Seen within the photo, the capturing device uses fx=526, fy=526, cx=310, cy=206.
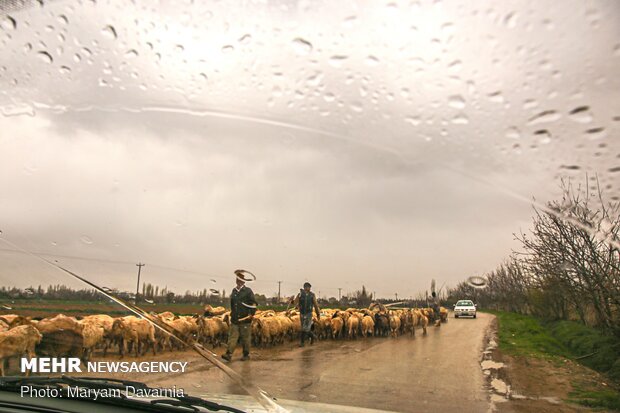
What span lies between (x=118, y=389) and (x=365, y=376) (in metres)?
4.29

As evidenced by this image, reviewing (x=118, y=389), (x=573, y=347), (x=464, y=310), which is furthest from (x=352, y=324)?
(x=118, y=389)

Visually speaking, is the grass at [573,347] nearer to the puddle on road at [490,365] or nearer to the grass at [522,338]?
the grass at [522,338]

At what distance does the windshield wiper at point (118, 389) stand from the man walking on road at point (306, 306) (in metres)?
2.97

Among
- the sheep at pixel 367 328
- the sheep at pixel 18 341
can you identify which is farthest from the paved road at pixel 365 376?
the sheep at pixel 367 328

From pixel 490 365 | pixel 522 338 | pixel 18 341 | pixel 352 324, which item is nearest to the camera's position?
pixel 18 341

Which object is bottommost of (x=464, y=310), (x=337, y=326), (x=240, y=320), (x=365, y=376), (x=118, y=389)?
(x=365, y=376)

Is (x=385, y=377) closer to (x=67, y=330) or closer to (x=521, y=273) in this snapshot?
(x=67, y=330)

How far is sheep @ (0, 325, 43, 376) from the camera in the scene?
184 inches

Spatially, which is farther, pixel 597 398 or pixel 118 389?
pixel 597 398

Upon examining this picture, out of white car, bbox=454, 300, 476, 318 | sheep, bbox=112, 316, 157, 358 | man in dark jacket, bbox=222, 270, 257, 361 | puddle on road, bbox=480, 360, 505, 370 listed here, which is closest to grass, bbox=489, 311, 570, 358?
white car, bbox=454, 300, 476, 318

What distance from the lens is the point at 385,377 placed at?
6.93 metres

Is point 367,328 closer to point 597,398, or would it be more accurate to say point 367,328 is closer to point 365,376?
point 365,376

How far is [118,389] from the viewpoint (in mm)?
3291

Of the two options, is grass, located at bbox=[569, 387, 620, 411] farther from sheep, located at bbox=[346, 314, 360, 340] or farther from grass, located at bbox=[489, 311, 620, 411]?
sheep, located at bbox=[346, 314, 360, 340]
